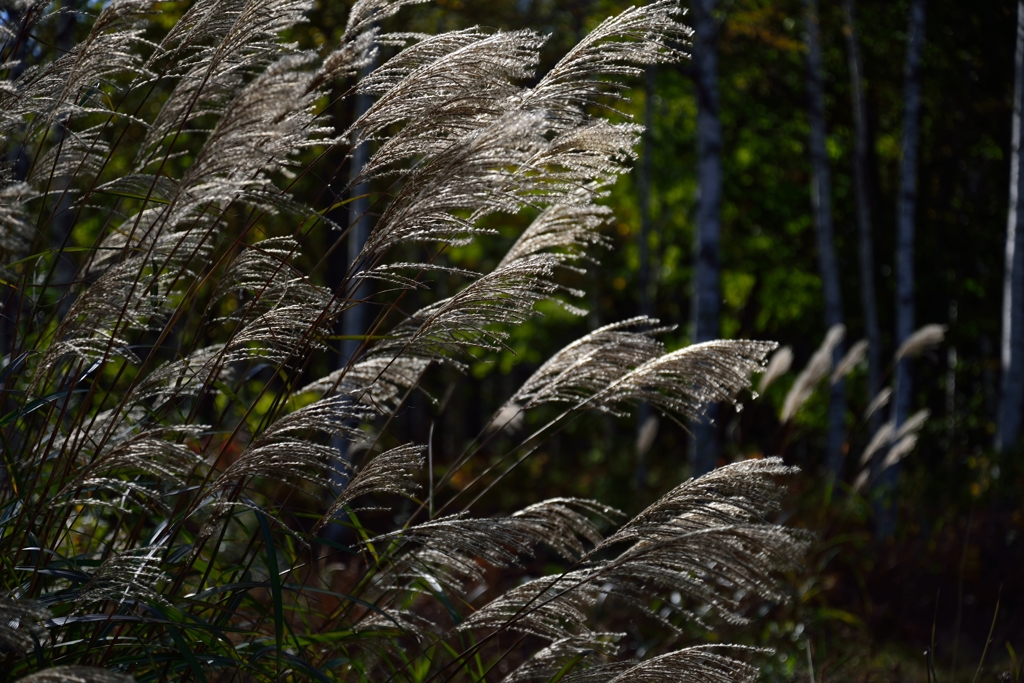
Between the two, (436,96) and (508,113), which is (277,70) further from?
(508,113)

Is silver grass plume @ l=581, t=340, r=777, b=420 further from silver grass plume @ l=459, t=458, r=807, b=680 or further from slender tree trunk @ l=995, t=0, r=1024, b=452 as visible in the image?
slender tree trunk @ l=995, t=0, r=1024, b=452

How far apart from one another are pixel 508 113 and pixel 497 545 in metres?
1.07

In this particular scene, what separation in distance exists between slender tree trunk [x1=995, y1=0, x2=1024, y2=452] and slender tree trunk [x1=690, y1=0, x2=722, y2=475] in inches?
156

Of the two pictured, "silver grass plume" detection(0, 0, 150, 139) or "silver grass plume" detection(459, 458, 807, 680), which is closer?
"silver grass plume" detection(459, 458, 807, 680)

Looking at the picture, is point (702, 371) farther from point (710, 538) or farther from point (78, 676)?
point (78, 676)

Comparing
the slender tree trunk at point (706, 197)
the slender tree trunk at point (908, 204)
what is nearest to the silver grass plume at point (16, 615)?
→ the slender tree trunk at point (706, 197)

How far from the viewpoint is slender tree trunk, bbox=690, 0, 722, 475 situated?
279 inches

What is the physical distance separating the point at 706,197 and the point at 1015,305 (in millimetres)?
4372

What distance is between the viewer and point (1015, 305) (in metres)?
9.88

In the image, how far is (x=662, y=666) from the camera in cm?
210

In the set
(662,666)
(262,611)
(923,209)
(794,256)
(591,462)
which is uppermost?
(662,666)

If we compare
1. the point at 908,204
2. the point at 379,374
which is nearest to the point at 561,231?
the point at 379,374

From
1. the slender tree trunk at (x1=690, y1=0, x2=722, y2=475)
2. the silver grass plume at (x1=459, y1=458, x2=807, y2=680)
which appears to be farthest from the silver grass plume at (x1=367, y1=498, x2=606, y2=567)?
the slender tree trunk at (x1=690, y1=0, x2=722, y2=475)

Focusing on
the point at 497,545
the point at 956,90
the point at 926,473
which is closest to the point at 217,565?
the point at 497,545
